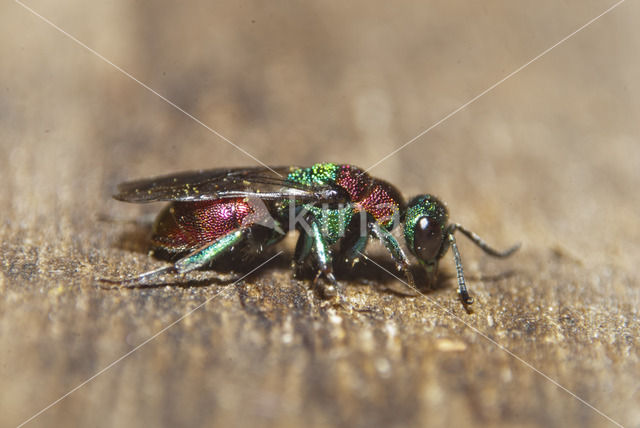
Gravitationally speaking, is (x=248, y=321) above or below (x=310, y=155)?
below

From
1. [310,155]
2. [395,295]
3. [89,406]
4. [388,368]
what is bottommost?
[89,406]

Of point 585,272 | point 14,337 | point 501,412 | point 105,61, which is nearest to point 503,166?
point 585,272

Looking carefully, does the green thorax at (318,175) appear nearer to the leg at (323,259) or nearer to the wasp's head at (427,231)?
the leg at (323,259)

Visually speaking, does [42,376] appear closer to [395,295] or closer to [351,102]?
[395,295]

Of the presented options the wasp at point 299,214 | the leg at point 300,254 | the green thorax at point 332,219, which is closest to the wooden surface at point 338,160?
the leg at point 300,254

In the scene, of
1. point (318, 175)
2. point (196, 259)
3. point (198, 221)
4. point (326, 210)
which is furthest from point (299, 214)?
point (196, 259)

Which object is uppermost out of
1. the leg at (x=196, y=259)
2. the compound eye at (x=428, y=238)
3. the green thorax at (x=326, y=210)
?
the green thorax at (x=326, y=210)

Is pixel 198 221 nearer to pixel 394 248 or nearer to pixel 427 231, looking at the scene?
pixel 394 248
